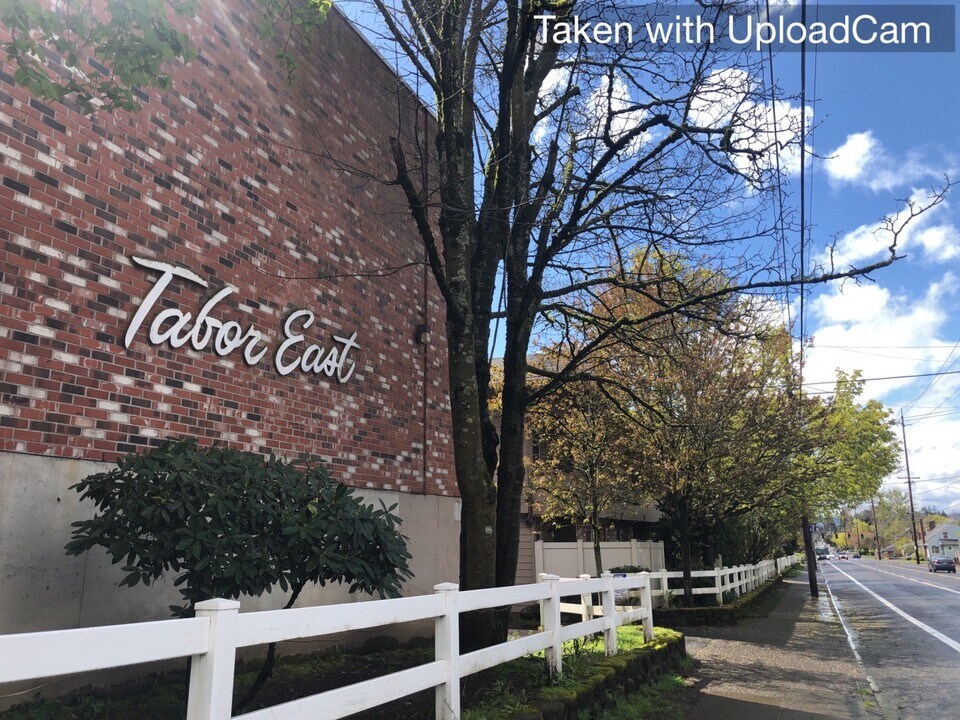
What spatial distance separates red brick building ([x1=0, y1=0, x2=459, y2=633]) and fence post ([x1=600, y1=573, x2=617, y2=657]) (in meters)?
2.80

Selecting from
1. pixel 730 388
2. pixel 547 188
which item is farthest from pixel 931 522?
pixel 547 188

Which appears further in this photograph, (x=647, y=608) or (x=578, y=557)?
(x=578, y=557)

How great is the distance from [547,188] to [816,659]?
28.8 feet

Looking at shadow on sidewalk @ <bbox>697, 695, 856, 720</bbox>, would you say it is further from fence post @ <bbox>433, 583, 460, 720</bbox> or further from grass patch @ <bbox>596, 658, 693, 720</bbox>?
fence post @ <bbox>433, 583, 460, 720</bbox>

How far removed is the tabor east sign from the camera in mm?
6086

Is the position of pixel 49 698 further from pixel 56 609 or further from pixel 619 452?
pixel 619 452

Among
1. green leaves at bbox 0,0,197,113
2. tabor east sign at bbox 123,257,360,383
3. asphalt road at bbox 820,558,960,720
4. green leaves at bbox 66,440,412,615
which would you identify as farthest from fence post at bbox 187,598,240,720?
asphalt road at bbox 820,558,960,720

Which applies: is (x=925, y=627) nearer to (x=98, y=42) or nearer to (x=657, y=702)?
(x=657, y=702)

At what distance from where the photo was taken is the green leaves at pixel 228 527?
4.65 m

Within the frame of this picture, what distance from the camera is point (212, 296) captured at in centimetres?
674

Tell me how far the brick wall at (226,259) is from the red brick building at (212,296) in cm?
2

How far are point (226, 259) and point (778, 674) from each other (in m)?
9.23

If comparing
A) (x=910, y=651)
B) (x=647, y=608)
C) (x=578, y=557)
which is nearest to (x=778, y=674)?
(x=647, y=608)

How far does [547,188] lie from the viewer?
9.51 metres
